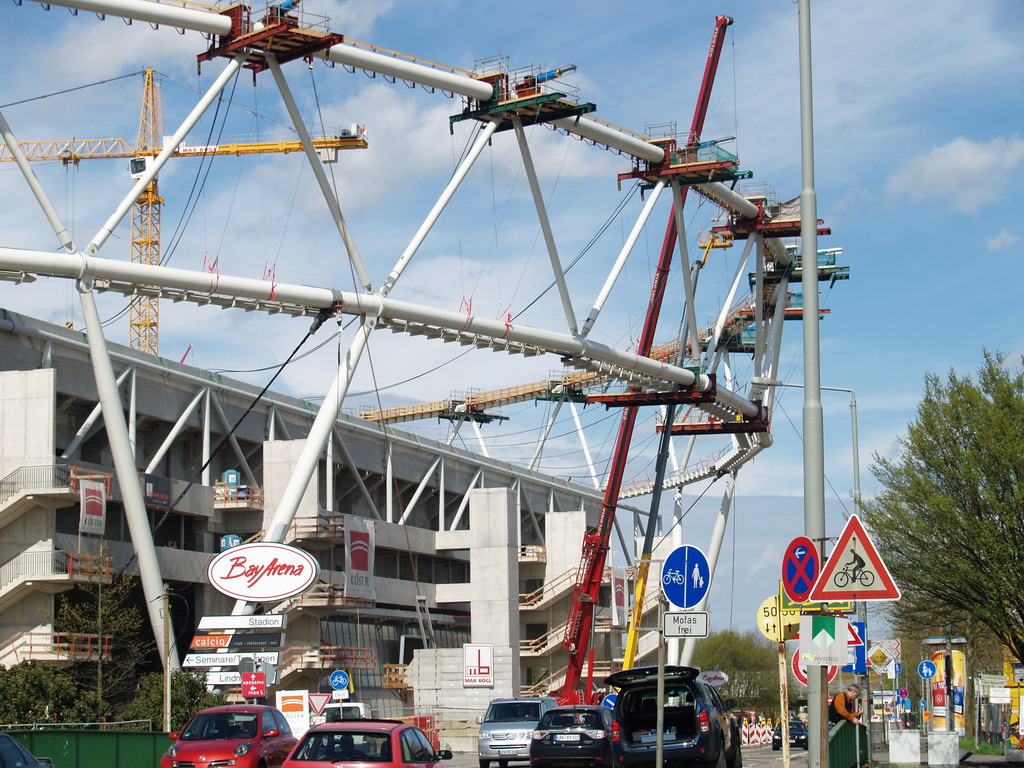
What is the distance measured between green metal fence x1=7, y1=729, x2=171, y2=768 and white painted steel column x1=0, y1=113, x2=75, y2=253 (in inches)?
455

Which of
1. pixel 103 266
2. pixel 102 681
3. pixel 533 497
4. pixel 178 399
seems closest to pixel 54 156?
pixel 533 497

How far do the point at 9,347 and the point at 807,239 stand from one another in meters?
33.1

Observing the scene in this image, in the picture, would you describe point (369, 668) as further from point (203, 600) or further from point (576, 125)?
point (576, 125)

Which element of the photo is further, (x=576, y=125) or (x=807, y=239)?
(x=576, y=125)

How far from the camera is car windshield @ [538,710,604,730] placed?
28.9 metres

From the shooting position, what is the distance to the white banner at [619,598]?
64.8 metres

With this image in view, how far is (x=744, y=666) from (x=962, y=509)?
93452mm

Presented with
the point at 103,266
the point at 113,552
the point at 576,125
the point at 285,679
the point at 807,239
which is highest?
the point at 576,125

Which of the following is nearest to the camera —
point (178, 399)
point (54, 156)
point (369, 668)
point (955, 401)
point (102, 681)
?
point (955, 401)

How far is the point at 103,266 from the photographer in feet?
102

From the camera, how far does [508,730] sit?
3366 cm

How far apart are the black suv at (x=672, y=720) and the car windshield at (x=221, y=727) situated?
637 cm

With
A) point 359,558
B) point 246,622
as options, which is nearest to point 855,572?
point 246,622

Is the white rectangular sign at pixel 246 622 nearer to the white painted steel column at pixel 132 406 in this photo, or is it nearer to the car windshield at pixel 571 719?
the car windshield at pixel 571 719
